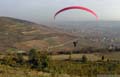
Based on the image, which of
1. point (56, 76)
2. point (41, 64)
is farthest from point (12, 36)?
point (56, 76)

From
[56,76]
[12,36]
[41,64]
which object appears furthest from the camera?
[12,36]

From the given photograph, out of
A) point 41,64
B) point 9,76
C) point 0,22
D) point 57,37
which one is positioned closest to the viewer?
point 9,76

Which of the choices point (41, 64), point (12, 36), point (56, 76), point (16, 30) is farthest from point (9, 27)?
point (56, 76)

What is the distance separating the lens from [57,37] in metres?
171

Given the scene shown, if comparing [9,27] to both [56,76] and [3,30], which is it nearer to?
[3,30]

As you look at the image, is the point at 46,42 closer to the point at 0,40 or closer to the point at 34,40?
the point at 34,40

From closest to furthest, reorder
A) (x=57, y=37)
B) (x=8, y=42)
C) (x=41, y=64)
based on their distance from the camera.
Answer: (x=41, y=64) → (x=8, y=42) → (x=57, y=37)

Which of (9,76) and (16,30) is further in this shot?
(16,30)

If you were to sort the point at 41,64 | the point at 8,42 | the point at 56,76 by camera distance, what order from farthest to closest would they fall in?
the point at 8,42 < the point at 41,64 < the point at 56,76

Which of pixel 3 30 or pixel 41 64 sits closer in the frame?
pixel 41 64

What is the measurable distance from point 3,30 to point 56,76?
157m

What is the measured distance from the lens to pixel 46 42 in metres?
148

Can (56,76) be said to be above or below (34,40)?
above

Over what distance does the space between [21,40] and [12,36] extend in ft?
46.4
